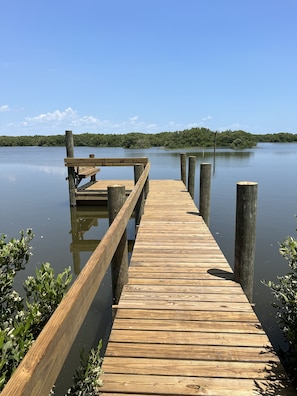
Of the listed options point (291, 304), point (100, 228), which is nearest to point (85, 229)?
point (100, 228)

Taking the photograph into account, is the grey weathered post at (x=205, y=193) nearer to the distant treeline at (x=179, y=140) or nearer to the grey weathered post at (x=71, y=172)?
the grey weathered post at (x=71, y=172)

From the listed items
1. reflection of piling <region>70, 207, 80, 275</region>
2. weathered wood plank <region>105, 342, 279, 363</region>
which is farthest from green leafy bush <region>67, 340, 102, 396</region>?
reflection of piling <region>70, 207, 80, 275</region>

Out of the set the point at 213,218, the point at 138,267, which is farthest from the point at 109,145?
the point at 138,267

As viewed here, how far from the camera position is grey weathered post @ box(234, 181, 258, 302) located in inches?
131

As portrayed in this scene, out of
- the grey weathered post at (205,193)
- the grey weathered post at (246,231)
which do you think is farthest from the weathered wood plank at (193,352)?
the grey weathered post at (205,193)

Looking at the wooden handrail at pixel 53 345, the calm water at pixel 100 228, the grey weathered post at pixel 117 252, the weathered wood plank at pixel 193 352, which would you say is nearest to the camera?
the wooden handrail at pixel 53 345

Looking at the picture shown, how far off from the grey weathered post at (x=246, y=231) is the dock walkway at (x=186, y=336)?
0.59 ft

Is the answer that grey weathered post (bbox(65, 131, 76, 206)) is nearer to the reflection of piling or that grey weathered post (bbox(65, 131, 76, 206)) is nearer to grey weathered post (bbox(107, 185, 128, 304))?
the reflection of piling

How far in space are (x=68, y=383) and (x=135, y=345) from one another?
5.10 feet

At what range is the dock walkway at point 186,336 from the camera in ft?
6.40

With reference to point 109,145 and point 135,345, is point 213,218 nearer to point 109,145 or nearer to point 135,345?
point 135,345

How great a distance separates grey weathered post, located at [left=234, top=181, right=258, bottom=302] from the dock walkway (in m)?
0.18

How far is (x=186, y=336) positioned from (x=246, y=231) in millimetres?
1397

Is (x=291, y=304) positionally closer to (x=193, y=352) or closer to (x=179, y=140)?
(x=193, y=352)
